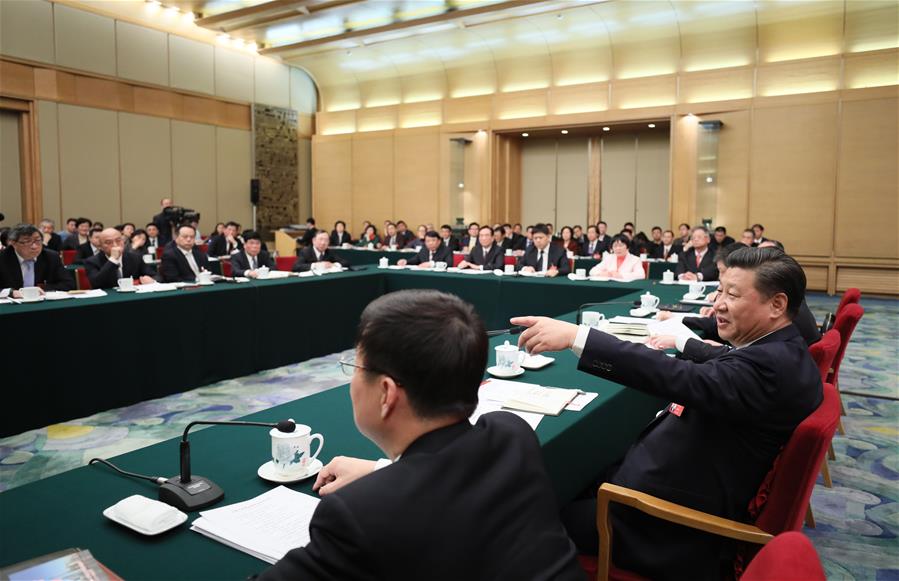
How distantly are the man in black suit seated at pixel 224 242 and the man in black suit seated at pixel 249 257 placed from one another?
3.68m

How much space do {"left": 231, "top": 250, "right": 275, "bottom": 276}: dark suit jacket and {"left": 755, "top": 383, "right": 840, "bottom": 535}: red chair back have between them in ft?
18.6

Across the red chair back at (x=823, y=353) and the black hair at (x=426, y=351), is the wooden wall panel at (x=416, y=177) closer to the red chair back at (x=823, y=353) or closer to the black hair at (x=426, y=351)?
the red chair back at (x=823, y=353)

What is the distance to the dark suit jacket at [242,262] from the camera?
6508mm

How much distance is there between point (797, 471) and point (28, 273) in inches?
225

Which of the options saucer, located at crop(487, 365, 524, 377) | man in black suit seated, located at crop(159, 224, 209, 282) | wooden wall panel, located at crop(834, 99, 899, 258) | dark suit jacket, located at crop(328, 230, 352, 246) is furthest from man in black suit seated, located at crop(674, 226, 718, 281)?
dark suit jacket, located at crop(328, 230, 352, 246)

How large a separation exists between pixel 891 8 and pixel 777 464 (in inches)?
458

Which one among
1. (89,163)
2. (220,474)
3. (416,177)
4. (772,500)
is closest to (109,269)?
(220,474)

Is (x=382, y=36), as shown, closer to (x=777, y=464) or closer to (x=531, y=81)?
(x=531, y=81)

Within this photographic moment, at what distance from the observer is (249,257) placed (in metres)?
6.64

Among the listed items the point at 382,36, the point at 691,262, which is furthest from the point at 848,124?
the point at 382,36

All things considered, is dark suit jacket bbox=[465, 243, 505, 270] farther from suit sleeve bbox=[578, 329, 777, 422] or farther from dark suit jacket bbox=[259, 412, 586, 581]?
dark suit jacket bbox=[259, 412, 586, 581]

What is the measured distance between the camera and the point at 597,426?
210cm

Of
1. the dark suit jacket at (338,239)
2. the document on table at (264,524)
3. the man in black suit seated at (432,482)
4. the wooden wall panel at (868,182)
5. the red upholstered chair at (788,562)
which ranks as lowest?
the document on table at (264,524)

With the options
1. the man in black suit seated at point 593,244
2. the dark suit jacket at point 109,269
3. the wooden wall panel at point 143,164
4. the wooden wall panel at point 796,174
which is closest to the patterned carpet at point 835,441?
the dark suit jacket at point 109,269
